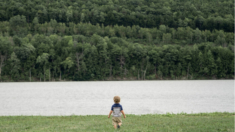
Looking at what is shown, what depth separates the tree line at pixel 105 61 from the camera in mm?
117000

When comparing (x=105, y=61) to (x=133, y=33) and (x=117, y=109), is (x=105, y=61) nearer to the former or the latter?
(x=133, y=33)

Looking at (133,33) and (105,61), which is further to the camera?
(133,33)

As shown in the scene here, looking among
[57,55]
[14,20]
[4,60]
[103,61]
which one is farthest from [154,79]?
[14,20]

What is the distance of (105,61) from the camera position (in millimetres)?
126125

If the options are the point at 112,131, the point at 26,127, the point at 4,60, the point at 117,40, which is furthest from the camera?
the point at 117,40

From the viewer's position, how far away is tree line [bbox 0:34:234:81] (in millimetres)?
117000

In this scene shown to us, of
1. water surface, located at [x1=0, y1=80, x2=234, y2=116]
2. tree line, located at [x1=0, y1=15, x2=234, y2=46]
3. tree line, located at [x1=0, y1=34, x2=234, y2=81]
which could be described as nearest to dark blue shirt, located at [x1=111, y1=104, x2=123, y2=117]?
water surface, located at [x1=0, y1=80, x2=234, y2=116]

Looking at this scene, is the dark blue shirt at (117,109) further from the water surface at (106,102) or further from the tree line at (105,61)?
the tree line at (105,61)

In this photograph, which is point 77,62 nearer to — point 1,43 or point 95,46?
point 95,46

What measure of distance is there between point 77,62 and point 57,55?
9498 mm

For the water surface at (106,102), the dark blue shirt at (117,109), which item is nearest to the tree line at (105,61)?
the water surface at (106,102)

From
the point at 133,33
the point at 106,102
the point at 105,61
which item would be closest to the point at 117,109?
the point at 106,102

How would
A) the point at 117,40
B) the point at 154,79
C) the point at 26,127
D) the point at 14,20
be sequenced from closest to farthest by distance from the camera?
the point at 26,127 → the point at 154,79 → the point at 117,40 → the point at 14,20

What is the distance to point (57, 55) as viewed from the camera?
12250 centimetres
